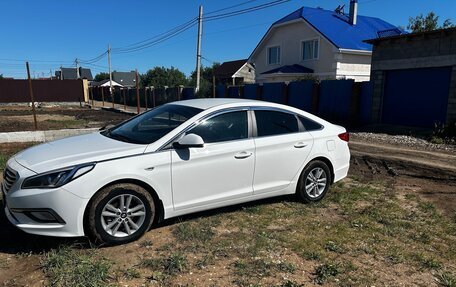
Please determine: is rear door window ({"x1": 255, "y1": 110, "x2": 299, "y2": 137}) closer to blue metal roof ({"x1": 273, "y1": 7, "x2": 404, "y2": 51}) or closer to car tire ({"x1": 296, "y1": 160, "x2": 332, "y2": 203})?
car tire ({"x1": 296, "y1": 160, "x2": 332, "y2": 203})

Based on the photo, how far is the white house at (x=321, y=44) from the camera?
27.6m

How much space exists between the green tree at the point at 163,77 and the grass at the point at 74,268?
7328 cm

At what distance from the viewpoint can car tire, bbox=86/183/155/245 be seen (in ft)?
12.4

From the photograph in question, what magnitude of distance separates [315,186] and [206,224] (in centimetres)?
181

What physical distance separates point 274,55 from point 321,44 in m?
5.64

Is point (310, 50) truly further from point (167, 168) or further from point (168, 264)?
point (168, 264)

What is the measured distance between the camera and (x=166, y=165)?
4094mm

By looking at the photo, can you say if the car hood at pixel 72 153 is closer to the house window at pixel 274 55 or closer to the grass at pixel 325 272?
the grass at pixel 325 272

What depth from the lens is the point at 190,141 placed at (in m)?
4.11

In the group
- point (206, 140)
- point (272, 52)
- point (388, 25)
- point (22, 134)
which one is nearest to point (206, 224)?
point (206, 140)

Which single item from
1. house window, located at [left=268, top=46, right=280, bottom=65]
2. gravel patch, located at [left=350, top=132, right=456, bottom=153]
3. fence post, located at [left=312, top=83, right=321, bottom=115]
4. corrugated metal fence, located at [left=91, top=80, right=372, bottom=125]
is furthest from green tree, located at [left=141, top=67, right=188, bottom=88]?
gravel patch, located at [left=350, top=132, right=456, bottom=153]

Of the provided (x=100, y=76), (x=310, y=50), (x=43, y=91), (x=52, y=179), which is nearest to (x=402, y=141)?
(x=52, y=179)

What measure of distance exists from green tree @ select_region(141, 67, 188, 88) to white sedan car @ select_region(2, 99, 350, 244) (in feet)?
236

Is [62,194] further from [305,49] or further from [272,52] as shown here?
[272,52]
